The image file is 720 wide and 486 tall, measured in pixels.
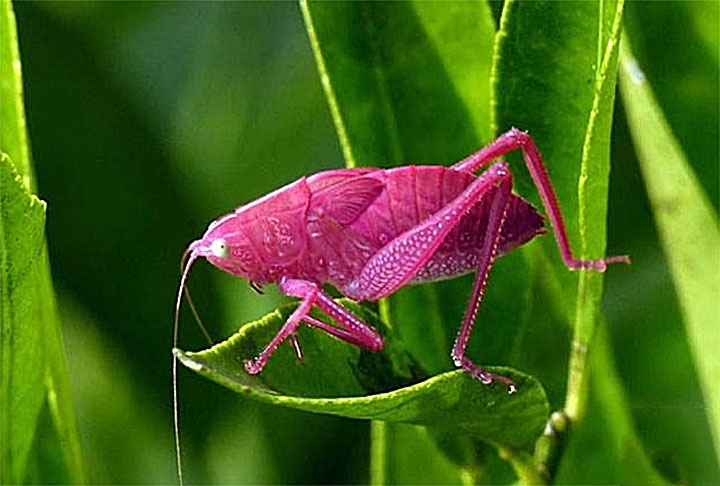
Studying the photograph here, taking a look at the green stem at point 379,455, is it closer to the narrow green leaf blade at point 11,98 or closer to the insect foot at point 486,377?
the insect foot at point 486,377

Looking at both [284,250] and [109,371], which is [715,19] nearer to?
[284,250]

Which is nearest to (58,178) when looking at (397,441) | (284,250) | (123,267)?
(123,267)

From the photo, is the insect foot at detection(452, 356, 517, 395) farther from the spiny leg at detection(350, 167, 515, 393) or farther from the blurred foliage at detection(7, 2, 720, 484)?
the blurred foliage at detection(7, 2, 720, 484)

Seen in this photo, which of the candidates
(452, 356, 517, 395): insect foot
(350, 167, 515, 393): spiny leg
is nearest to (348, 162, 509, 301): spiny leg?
(350, 167, 515, 393): spiny leg

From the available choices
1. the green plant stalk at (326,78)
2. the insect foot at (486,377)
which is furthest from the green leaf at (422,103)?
the insect foot at (486,377)

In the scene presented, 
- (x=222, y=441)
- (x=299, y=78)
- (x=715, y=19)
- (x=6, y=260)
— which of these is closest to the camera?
(x=6, y=260)

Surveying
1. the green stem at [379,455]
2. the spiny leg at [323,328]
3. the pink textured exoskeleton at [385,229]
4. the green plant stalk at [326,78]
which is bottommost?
the green stem at [379,455]
